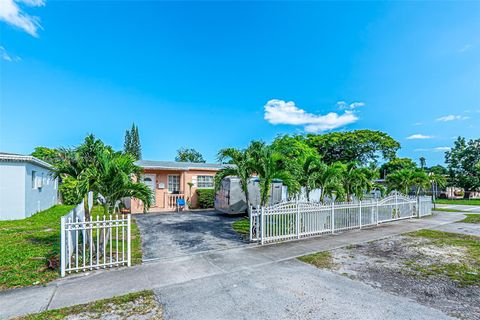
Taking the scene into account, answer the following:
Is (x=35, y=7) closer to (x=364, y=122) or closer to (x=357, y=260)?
(x=357, y=260)

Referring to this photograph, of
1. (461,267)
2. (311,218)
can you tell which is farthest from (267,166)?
(461,267)

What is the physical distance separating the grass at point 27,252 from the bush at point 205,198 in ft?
25.7

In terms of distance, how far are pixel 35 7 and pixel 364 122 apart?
3592 centimetres

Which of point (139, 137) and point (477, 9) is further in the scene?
point (139, 137)

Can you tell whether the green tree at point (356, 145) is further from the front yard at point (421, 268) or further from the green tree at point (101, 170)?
the green tree at point (101, 170)

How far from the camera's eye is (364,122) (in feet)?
111

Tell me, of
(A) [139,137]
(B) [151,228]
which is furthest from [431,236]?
(A) [139,137]

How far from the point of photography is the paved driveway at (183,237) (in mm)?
6578

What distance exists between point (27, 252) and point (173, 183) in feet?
33.8

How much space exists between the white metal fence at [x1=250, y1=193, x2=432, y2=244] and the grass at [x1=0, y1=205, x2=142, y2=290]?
11.8 feet

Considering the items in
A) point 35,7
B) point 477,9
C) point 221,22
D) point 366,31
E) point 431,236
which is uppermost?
point 221,22

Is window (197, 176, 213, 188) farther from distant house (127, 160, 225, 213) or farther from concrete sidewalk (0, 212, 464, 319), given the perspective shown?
concrete sidewalk (0, 212, 464, 319)

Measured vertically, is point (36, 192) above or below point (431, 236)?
above

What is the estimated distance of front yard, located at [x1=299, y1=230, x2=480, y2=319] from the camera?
3.96m
